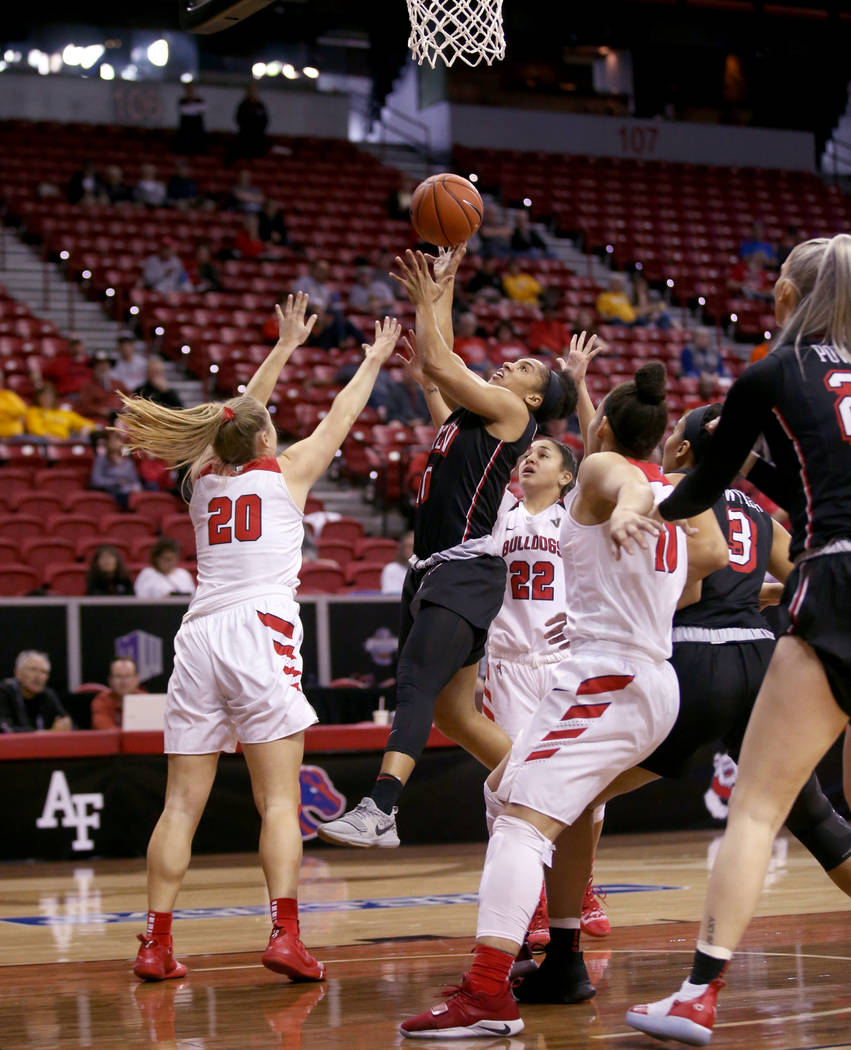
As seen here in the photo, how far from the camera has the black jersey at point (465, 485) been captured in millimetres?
5480

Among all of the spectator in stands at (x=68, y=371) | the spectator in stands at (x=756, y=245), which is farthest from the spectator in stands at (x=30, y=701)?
the spectator in stands at (x=756, y=245)

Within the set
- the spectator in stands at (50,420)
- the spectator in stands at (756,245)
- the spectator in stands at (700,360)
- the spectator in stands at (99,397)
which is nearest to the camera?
the spectator in stands at (50,420)

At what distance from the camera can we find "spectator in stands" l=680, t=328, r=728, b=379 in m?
18.3

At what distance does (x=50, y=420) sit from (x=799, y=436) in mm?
10834

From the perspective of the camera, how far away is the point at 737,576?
15.7 ft

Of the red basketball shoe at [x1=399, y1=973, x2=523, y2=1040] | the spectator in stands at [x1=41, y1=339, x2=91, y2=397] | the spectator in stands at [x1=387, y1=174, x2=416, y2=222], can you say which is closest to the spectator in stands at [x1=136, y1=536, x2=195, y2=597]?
the spectator in stands at [x1=41, y1=339, x2=91, y2=397]

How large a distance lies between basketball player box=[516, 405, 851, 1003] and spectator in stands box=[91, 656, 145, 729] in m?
5.63

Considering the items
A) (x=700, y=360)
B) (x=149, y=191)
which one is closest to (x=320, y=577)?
(x=700, y=360)

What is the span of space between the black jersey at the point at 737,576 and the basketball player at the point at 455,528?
91 centimetres

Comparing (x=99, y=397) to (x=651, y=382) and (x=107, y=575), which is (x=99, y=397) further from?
(x=651, y=382)

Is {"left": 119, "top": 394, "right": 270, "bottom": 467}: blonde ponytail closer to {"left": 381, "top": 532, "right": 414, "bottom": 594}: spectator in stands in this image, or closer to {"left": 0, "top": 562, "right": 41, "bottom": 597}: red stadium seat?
{"left": 0, "top": 562, "right": 41, "bottom": 597}: red stadium seat

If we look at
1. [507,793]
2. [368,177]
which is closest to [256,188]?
[368,177]

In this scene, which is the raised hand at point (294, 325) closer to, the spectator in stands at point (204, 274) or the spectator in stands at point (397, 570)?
the spectator in stands at point (397, 570)

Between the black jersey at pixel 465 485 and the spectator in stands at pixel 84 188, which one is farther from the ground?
the spectator in stands at pixel 84 188
